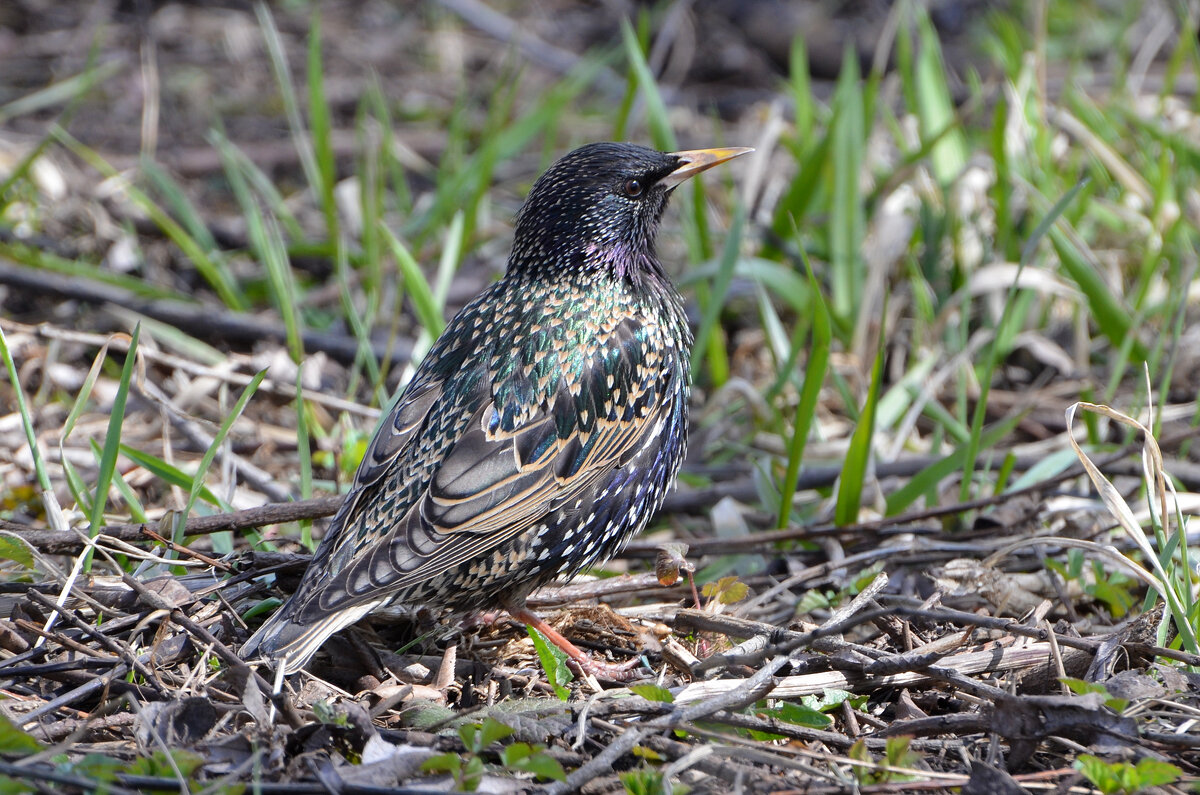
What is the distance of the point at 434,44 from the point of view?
793cm

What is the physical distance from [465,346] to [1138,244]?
3.20 metres

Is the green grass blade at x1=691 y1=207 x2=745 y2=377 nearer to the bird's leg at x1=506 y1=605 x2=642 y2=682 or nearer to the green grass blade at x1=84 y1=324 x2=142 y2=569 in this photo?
the bird's leg at x1=506 y1=605 x2=642 y2=682

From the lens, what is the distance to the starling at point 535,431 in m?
3.02

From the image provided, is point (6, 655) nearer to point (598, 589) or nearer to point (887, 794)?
point (598, 589)

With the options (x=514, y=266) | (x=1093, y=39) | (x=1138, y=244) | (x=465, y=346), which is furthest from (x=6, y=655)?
(x=1093, y=39)

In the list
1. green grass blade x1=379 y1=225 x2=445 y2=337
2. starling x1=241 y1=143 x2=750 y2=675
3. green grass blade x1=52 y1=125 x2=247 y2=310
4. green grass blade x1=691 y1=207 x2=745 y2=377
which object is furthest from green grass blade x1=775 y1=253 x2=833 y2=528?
green grass blade x1=52 y1=125 x2=247 y2=310

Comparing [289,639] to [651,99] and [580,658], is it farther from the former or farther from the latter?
[651,99]

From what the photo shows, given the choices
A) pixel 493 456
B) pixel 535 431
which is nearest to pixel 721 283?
pixel 535 431

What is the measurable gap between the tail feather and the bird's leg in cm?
58

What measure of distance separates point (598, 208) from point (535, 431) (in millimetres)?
793

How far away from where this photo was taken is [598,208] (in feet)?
11.9

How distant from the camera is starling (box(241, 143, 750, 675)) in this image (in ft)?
9.90

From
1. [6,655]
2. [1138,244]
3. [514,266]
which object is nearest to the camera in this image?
[6,655]

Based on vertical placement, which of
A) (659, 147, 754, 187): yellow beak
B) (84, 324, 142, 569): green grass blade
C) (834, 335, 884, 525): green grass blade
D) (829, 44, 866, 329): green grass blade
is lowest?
(84, 324, 142, 569): green grass blade
